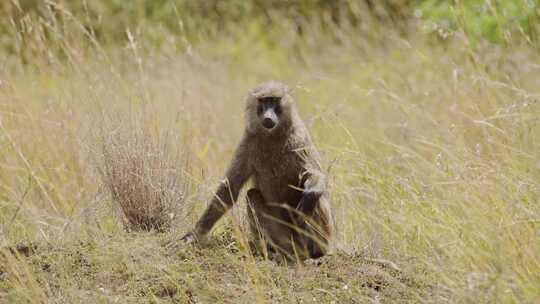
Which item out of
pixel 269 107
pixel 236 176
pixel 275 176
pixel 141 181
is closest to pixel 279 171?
pixel 275 176

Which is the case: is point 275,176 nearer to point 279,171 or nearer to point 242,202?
point 279,171

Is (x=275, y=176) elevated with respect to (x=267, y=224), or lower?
elevated

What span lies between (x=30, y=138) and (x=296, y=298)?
10.1 feet

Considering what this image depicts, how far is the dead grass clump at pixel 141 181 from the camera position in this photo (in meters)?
4.83

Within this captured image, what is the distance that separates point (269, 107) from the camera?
462 centimetres

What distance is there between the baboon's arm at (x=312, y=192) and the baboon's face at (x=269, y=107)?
0.34 m

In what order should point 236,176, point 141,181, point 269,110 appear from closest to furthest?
point 269,110 < point 236,176 < point 141,181

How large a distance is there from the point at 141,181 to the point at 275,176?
0.75 m

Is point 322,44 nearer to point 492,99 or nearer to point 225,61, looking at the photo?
point 225,61

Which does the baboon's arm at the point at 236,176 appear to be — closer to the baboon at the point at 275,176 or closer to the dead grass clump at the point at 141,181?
the baboon at the point at 275,176

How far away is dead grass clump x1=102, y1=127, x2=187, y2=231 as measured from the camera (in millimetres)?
4832

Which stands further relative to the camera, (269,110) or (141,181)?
(141,181)

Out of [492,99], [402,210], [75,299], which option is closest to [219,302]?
[75,299]

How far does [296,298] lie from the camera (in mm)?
3746
